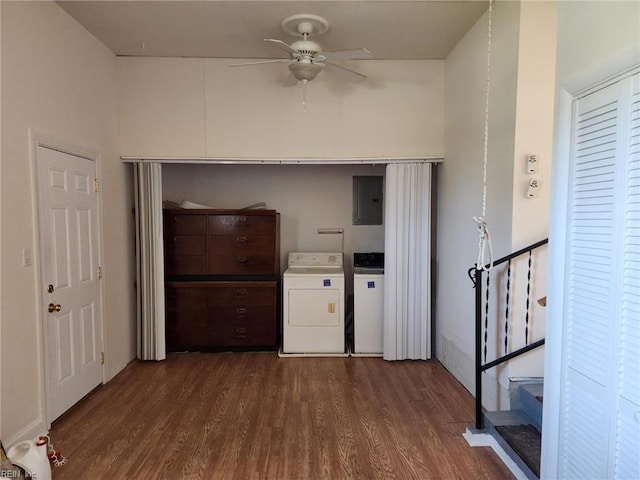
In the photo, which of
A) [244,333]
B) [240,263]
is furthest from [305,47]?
[244,333]

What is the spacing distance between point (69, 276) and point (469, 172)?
3.48 m

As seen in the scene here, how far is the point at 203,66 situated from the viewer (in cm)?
380

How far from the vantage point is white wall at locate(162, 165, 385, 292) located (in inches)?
191

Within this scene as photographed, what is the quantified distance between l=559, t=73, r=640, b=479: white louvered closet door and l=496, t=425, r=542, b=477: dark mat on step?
0.38 metres

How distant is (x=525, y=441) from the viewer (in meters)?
2.21

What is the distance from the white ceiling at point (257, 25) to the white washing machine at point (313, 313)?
7.91ft

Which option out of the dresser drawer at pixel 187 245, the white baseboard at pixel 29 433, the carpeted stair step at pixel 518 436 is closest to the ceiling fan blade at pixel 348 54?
the dresser drawer at pixel 187 245

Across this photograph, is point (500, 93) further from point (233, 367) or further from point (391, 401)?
point (233, 367)

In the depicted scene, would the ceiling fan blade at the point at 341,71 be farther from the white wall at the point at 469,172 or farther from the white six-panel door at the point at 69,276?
the white six-panel door at the point at 69,276

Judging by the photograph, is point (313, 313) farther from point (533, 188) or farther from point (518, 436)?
point (533, 188)

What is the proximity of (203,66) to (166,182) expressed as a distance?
65.7 inches

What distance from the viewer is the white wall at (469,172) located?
2.63 m

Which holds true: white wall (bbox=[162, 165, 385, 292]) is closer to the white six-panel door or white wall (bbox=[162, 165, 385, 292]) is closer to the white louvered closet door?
the white six-panel door

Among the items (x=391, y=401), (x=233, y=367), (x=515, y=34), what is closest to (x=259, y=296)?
(x=233, y=367)
